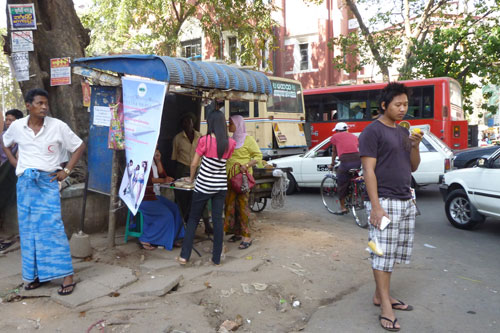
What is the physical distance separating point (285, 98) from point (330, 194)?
716 centimetres

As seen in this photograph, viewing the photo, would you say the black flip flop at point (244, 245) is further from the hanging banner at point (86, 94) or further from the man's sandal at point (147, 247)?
the hanging banner at point (86, 94)

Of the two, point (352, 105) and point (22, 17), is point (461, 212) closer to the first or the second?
point (22, 17)

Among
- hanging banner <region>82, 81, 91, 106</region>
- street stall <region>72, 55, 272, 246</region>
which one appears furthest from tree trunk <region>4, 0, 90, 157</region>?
street stall <region>72, 55, 272, 246</region>

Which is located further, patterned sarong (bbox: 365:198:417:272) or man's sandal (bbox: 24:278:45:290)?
man's sandal (bbox: 24:278:45:290)

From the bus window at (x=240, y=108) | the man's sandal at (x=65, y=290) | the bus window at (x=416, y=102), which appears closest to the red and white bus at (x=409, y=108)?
the bus window at (x=416, y=102)

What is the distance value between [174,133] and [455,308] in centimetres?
467

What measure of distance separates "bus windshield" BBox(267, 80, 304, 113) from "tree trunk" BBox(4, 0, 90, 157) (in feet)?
26.9

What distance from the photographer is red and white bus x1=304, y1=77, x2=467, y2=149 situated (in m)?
13.5

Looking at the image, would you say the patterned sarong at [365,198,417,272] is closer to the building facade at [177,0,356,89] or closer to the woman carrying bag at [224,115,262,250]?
the woman carrying bag at [224,115,262,250]

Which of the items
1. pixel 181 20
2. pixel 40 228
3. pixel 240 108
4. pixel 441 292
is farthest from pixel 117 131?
pixel 181 20

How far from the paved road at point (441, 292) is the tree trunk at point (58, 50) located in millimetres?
4886

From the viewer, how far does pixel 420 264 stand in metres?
5.24

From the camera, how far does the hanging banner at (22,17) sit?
6160mm

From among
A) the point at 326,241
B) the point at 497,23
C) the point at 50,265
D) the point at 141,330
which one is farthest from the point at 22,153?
the point at 497,23
